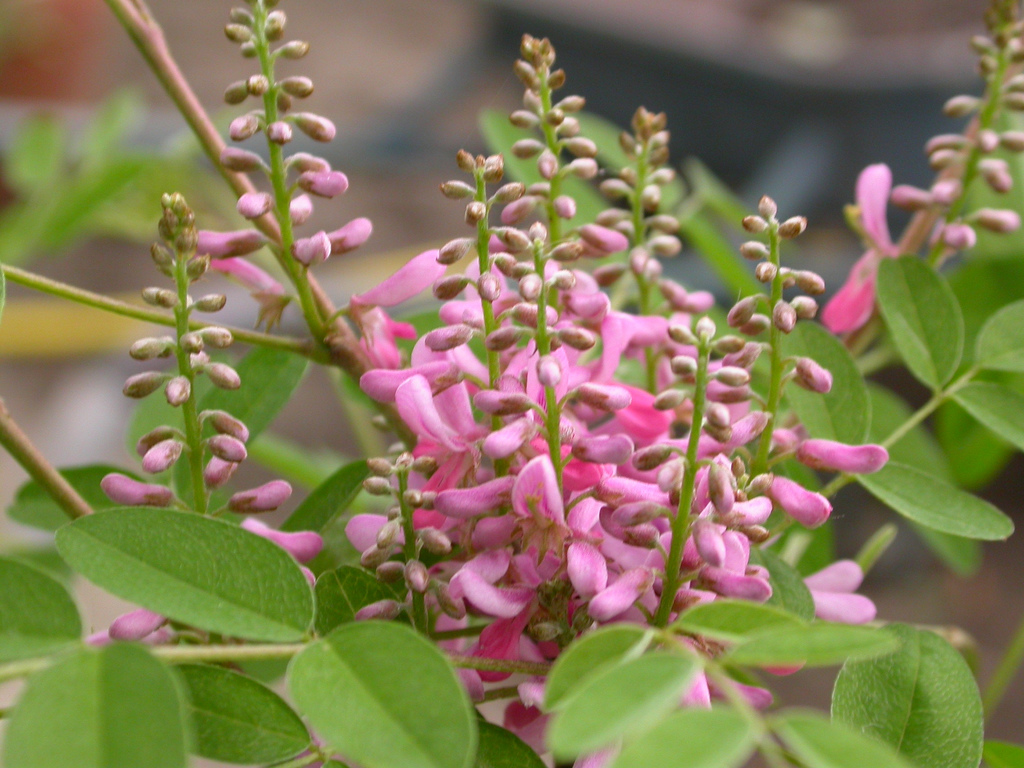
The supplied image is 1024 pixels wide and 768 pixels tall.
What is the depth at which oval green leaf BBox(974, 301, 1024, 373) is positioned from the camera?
413 mm

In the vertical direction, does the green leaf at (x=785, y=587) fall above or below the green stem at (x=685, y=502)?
below

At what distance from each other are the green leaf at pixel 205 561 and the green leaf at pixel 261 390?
0.12 metres

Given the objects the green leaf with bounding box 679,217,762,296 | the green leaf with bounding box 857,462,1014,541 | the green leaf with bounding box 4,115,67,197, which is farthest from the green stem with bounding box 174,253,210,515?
the green leaf with bounding box 4,115,67,197

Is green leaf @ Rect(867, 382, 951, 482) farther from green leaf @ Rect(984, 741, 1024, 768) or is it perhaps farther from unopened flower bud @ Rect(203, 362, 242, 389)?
unopened flower bud @ Rect(203, 362, 242, 389)

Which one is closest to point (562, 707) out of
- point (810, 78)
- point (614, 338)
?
point (614, 338)

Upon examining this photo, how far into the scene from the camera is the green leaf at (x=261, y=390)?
0.40 meters

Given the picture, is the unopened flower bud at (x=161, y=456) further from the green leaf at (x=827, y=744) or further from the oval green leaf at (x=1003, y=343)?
the oval green leaf at (x=1003, y=343)

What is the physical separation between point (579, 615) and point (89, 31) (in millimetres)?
2203

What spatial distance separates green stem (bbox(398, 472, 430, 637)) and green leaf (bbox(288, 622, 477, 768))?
1.4 inches

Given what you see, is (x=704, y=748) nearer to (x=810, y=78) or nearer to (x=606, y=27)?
(x=810, y=78)

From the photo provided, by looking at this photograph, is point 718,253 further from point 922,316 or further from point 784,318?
point 784,318

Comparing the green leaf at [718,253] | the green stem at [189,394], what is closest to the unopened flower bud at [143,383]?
the green stem at [189,394]

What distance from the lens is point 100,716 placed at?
0.22m

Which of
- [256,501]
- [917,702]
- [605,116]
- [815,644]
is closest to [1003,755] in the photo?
[917,702]
